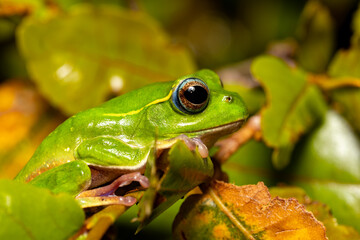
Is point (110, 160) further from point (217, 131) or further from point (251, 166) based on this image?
point (251, 166)

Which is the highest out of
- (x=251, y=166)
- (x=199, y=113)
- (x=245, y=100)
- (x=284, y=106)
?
(x=199, y=113)

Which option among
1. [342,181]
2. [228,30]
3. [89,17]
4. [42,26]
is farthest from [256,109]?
[228,30]

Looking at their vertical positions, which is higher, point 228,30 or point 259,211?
point 259,211

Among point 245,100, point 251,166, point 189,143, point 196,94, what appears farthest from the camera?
point 245,100

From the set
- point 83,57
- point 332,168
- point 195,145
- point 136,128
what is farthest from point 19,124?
point 332,168

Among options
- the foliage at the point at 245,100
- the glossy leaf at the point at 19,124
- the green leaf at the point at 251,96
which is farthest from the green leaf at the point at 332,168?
the glossy leaf at the point at 19,124

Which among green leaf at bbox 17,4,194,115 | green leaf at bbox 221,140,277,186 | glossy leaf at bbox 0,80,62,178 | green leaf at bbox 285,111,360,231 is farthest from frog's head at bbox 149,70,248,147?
glossy leaf at bbox 0,80,62,178

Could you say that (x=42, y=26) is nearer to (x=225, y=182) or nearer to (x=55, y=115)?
(x=55, y=115)
